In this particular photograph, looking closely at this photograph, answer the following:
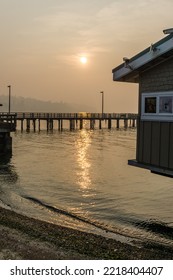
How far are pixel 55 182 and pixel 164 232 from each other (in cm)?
1092

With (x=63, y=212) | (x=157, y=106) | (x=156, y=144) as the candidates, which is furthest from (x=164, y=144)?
(x=63, y=212)

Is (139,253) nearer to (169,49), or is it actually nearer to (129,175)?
(169,49)

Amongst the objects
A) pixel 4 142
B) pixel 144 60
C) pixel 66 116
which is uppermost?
pixel 144 60

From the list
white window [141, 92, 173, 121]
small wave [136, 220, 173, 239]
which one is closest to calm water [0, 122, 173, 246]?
small wave [136, 220, 173, 239]

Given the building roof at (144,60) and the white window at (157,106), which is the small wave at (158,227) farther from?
the building roof at (144,60)

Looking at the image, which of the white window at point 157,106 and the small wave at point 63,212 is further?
the small wave at point 63,212

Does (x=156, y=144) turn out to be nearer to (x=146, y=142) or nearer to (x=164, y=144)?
(x=164, y=144)

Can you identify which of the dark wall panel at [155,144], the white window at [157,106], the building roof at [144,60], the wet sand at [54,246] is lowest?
the wet sand at [54,246]

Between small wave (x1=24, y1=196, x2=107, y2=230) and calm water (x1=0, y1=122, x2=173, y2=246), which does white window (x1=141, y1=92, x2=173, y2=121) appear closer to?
calm water (x1=0, y1=122, x2=173, y2=246)

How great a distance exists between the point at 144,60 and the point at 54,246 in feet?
25.6

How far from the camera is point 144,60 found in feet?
41.9

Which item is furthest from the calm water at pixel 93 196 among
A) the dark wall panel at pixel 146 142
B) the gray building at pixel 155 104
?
the dark wall panel at pixel 146 142

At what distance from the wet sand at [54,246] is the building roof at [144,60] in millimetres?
6836

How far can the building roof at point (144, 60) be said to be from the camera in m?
11.9
